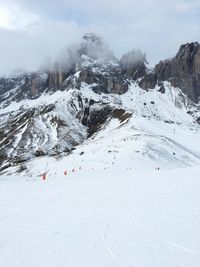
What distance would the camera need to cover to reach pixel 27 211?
13609mm

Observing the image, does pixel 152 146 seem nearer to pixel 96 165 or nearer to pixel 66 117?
pixel 96 165

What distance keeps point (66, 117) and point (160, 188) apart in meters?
177

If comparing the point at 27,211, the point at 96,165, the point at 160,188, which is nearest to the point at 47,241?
the point at 27,211

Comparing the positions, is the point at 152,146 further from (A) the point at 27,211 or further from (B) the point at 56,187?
(A) the point at 27,211

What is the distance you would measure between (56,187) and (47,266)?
11.9m

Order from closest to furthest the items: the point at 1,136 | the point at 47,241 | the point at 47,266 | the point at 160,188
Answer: the point at 47,266, the point at 47,241, the point at 160,188, the point at 1,136

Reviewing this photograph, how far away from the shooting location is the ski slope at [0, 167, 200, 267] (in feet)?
28.7

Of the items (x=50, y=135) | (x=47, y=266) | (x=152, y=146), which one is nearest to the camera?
(x=47, y=266)

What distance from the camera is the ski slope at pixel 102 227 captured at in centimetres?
876

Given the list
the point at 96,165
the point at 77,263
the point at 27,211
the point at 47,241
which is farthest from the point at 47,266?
the point at 96,165

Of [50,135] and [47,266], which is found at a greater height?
[47,266]

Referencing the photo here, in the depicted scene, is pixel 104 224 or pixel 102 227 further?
pixel 104 224

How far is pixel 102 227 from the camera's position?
11242 mm

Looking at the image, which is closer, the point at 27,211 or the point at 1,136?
the point at 27,211
